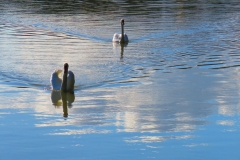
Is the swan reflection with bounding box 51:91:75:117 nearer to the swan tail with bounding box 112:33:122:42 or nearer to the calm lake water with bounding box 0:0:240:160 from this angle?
the calm lake water with bounding box 0:0:240:160

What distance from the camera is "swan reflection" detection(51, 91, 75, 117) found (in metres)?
17.5

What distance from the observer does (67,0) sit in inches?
2197

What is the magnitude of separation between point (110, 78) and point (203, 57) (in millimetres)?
5640

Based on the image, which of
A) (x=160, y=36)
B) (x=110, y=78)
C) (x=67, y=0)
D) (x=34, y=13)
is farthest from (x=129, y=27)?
(x=67, y=0)

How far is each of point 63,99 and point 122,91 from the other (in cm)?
172

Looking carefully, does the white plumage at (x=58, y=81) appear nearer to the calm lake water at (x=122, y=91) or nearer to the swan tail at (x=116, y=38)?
the calm lake water at (x=122, y=91)

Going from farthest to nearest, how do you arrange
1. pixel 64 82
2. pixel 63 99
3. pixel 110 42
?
pixel 110 42 < pixel 64 82 < pixel 63 99

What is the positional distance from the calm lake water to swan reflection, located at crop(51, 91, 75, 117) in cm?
4

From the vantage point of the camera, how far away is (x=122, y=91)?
19.0m

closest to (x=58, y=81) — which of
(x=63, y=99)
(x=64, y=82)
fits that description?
(x=64, y=82)

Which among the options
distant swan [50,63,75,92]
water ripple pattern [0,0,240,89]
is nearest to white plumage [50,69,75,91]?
distant swan [50,63,75,92]

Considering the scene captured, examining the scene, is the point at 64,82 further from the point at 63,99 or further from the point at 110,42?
the point at 110,42

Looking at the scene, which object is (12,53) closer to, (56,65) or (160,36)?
(56,65)

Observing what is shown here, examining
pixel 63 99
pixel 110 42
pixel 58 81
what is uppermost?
pixel 58 81
